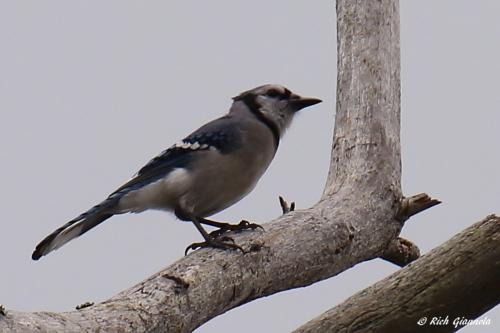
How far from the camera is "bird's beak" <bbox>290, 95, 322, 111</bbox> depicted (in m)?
6.30

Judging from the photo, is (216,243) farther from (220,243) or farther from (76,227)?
(76,227)

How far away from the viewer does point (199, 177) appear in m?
5.58

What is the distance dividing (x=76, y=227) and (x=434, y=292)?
2.43 m

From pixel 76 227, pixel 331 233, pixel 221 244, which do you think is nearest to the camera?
pixel 221 244

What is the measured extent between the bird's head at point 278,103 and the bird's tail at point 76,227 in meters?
1.29

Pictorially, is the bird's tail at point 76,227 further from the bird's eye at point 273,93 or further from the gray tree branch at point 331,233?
the bird's eye at point 273,93

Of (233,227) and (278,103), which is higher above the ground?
(278,103)

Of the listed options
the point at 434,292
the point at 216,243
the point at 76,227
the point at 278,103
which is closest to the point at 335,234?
the point at 216,243

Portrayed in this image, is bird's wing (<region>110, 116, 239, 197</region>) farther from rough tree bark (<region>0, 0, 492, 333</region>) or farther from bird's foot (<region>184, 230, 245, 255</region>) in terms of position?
bird's foot (<region>184, 230, 245, 255</region>)

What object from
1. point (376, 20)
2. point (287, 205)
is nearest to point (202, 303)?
point (287, 205)

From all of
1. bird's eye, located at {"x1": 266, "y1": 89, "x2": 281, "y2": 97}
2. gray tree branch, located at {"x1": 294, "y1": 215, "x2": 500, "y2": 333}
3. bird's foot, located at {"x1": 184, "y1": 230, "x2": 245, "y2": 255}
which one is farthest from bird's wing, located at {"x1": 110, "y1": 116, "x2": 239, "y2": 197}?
gray tree branch, located at {"x1": 294, "y1": 215, "x2": 500, "y2": 333}

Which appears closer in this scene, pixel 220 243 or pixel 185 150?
pixel 220 243

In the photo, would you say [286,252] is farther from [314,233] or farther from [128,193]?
[128,193]

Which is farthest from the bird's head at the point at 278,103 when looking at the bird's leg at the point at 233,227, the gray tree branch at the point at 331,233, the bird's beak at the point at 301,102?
the bird's leg at the point at 233,227
